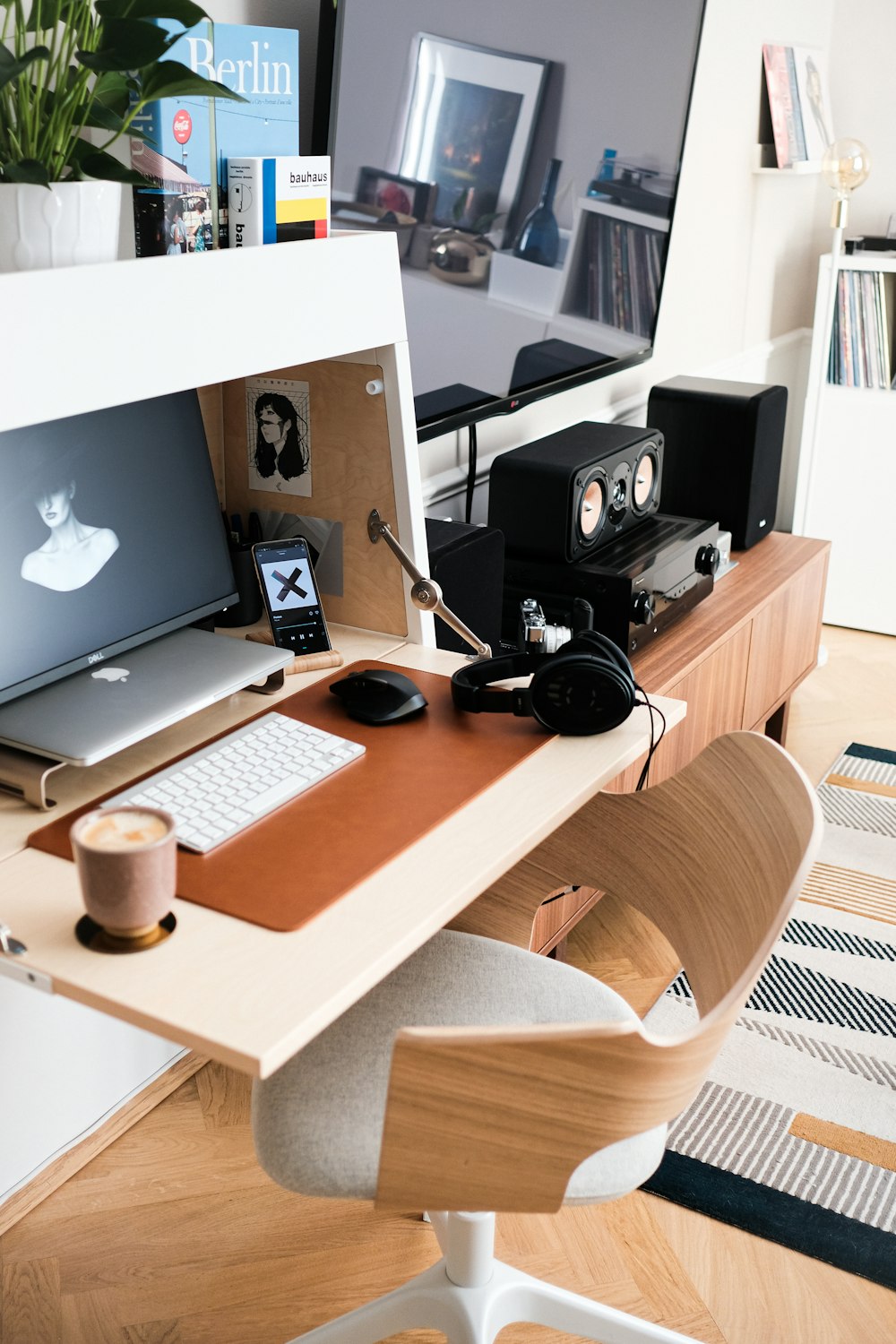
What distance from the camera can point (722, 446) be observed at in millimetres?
2930

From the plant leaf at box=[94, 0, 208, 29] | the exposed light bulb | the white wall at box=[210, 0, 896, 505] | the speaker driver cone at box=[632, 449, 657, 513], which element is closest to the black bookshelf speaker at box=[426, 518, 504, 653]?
the white wall at box=[210, 0, 896, 505]

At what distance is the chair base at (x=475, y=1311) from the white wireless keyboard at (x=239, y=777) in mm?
515

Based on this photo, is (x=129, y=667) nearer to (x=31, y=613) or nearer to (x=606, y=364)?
(x=31, y=613)

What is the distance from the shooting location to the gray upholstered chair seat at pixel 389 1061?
1093 millimetres

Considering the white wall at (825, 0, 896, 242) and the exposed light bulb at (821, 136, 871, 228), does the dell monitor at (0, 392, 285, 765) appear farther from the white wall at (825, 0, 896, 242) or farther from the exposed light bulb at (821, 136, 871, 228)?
the white wall at (825, 0, 896, 242)

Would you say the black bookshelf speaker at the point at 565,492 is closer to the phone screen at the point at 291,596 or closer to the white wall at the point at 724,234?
the white wall at the point at 724,234

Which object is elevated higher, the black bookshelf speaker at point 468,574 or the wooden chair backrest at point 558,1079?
the black bookshelf speaker at point 468,574

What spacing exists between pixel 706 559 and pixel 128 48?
170cm

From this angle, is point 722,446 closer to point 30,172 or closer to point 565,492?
point 565,492

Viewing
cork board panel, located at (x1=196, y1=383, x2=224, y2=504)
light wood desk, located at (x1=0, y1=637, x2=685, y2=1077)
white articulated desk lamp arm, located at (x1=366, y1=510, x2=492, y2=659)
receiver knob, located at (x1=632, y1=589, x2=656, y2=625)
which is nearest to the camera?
light wood desk, located at (x1=0, y1=637, x2=685, y2=1077)

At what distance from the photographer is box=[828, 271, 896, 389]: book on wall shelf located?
3.64 m

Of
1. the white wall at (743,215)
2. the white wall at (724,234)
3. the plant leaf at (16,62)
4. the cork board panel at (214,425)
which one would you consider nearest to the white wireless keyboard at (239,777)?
the cork board panel at (214,425)

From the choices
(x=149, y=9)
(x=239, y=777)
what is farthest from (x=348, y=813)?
(x=149, y=9)

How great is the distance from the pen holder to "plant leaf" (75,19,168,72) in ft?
2.01
